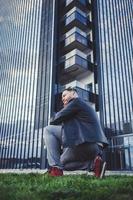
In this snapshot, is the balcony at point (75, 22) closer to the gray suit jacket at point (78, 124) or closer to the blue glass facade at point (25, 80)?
the blue glass facade at point (25, 80)

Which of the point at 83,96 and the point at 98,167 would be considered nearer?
the point at 98,167

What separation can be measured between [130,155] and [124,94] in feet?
30.8

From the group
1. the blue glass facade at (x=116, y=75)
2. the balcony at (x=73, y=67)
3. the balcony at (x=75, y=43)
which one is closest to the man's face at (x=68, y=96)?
the blue glass facade at (x=116, y=75)

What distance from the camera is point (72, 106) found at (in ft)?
13.4

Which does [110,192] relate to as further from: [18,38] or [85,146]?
[18,38]

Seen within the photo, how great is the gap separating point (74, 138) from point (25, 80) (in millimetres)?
33360

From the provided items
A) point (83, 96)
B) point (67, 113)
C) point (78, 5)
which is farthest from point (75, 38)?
point (67, 113)

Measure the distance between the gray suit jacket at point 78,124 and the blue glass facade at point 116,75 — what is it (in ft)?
77.6

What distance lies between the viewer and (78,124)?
3971 mm

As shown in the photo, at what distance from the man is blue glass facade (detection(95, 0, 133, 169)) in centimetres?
2358

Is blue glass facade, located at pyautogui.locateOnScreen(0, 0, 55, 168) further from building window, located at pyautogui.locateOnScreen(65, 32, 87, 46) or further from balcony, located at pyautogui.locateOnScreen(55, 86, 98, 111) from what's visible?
building window, located at pyautogui.locateOnScreen(65, 32, 87, 46)

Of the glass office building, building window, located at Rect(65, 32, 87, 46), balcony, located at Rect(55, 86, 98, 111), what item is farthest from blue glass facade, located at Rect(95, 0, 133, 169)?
building window, located at Rect(65, 32, 87, 46)

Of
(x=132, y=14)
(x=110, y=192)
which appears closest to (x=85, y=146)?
(x=110, y=192)

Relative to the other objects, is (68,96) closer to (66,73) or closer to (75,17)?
(66,73)
